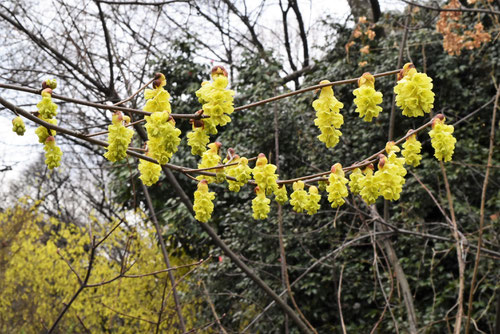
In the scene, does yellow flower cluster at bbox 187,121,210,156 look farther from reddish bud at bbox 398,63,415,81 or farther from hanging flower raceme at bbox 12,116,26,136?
reddish bud at bbox 398,63,415,81

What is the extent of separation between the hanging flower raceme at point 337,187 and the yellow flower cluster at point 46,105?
869mm

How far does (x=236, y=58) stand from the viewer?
408 inches

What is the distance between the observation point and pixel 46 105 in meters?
1.19

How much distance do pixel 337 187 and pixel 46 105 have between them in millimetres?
912

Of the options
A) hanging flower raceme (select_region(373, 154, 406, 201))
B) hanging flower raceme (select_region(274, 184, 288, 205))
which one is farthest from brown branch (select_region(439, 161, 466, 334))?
hanging flower raceme (select_region(274, 184, 288, 205))

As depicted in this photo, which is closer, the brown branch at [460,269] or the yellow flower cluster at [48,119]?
the yellow flower cluster at [48,119]

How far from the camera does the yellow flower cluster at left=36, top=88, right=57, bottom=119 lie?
1187 millimetres

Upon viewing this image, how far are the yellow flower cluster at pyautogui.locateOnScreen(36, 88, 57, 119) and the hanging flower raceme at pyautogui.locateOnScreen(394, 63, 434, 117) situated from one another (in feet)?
3.22

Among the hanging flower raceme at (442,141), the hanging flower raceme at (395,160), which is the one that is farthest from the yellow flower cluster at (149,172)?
the hanging flower raceme at (442,141)

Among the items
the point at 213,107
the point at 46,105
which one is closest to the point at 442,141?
the point at 213,107

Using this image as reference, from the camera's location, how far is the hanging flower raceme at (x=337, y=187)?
1.46 metres

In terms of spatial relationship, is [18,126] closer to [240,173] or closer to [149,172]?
[149,172]

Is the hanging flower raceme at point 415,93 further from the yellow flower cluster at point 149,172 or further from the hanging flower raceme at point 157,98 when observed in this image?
the yellow flower cluster at point 149,172

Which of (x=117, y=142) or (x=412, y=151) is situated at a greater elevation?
(x=117, y=142)
